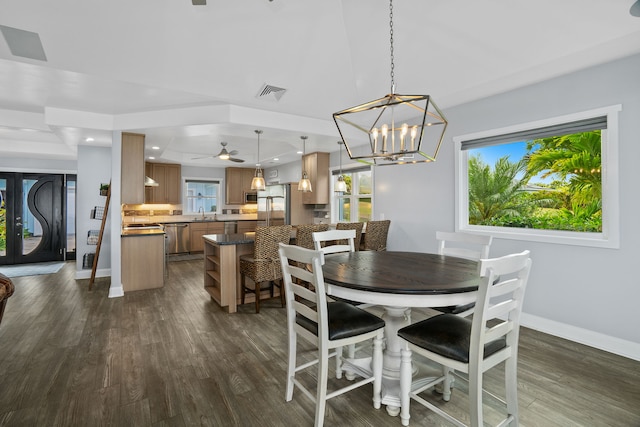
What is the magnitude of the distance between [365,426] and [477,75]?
3201 millimetres

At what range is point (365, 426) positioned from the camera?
5.90 feet

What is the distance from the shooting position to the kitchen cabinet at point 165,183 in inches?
308

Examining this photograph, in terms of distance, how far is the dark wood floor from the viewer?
189 centimetres

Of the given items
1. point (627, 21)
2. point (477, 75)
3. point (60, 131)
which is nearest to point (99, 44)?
point (60, 131)

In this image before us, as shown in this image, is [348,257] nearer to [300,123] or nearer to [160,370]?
[160,370]

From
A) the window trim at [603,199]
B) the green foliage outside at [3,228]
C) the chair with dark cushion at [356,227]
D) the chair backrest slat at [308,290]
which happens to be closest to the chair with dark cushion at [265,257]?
the chair with dark cushion at [356,227]

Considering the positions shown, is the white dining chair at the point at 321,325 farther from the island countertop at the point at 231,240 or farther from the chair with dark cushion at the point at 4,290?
the island countertop at the point at 231,240

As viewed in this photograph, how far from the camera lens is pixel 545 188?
132 inches

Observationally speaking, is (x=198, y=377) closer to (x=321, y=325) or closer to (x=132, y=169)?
(x=321, y=325)

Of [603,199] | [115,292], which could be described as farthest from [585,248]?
[115,292]

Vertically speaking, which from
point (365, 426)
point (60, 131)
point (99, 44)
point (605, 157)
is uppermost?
point (99, 44)

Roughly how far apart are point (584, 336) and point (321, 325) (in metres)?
2.71

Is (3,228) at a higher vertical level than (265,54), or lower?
lower

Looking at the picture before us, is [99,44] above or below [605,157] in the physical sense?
above
